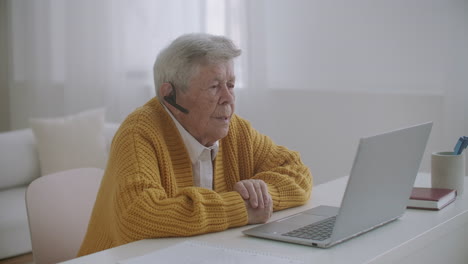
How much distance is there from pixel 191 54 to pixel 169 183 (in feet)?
1.17

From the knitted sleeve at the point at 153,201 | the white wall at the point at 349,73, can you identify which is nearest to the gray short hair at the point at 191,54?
the knitted sleeve at the point at 153,201

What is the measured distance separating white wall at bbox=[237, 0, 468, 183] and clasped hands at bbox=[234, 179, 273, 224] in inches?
74.5

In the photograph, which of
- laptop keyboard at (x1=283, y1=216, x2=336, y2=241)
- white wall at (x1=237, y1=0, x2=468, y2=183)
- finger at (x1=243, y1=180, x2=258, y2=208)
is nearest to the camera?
laptop keyboard at (x1=283, y1=216, x2=336, y2=241)

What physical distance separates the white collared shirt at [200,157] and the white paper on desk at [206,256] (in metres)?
0.52

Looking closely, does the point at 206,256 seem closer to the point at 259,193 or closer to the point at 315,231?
the point at 315,231

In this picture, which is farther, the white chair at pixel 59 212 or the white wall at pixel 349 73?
the white wall at pixel 349 73

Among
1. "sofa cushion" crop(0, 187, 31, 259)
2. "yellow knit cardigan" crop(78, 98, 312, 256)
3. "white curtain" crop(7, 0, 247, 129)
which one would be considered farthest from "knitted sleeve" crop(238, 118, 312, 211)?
"white curtain" crop(7, 0, 247, 129)

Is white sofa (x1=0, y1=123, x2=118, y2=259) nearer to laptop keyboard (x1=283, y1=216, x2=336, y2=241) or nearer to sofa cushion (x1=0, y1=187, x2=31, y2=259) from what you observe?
sofa cushion (x1=0, y1=187, x2=31, y2=259)

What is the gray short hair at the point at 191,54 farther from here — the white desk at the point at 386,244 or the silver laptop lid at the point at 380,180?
the silver laptop lid at the point at 380,180

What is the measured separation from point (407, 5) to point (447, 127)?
68 cm

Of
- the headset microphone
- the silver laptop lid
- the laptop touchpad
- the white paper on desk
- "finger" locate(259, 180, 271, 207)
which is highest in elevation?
the headset microphone

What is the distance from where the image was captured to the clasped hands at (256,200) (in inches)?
61.2

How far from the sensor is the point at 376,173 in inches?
52.5

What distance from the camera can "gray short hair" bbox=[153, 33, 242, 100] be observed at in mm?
1731
